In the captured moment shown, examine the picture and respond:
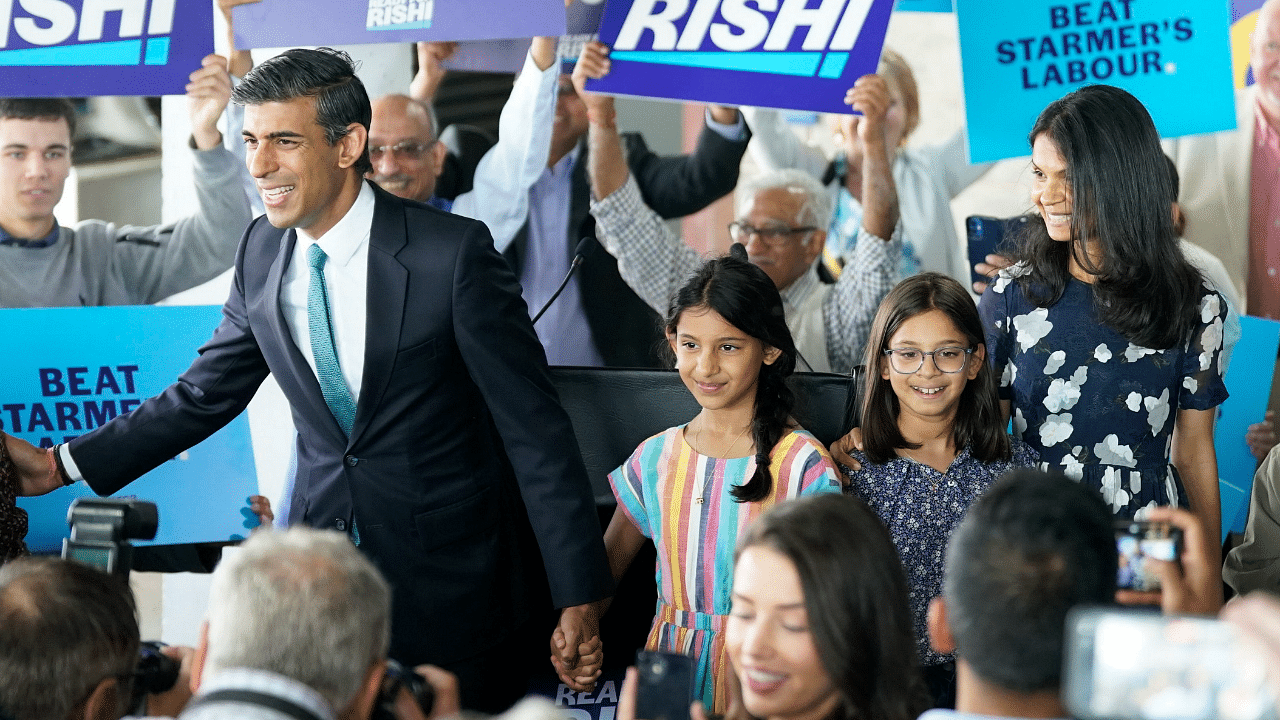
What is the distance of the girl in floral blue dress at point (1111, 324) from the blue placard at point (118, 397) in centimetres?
224

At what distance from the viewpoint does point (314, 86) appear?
2490 millimetres

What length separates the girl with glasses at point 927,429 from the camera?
258cm

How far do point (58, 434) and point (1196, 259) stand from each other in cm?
318

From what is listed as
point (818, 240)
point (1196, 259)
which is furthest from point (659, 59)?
point (1196, 259)

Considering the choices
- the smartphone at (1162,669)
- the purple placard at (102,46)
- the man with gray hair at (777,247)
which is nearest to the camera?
the smartphone at (1162,669)

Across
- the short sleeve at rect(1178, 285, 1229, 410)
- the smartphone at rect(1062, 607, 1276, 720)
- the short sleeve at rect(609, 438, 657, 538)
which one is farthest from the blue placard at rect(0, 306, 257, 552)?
the smartphone at rect(1062, 607, 1276, 720)

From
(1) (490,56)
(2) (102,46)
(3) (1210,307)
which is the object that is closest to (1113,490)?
(3) (1210,307)

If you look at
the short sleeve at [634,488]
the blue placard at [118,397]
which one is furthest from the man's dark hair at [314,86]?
Answer: the blue placard at [118,397]

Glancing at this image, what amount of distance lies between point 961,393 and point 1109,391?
0.96ft

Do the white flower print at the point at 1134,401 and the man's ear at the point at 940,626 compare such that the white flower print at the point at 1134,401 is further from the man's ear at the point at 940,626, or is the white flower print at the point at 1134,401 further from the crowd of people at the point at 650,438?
the man's ear at the point at 940,626

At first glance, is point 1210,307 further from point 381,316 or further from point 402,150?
point 402,150

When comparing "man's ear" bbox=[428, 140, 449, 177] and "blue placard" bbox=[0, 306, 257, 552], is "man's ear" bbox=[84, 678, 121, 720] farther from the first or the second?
"man's ear" bbox=[428, 140, 449, 177]

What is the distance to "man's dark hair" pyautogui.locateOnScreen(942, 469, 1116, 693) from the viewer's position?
1.50 metres

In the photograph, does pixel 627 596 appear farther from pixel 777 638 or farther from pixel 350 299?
pixel 777 638
